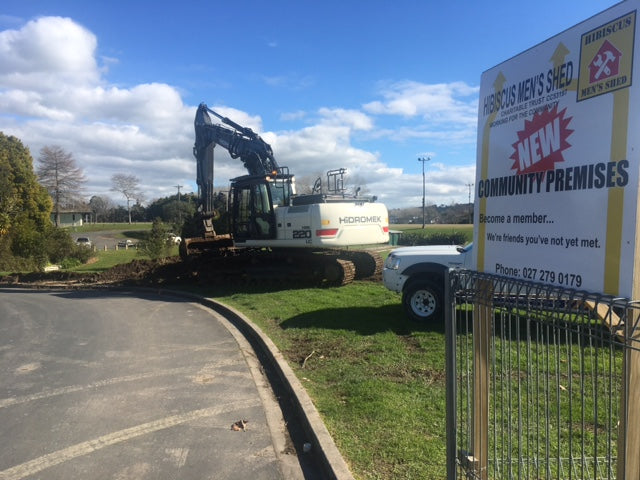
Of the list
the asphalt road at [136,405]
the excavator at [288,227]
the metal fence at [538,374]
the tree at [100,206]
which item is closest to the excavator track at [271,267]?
the excavator at [288,227]

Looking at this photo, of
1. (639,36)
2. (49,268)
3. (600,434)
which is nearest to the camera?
(639,36)

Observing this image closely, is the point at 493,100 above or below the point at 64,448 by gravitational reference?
above

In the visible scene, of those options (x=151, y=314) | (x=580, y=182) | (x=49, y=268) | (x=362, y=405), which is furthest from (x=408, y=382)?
(x=49, y=268)

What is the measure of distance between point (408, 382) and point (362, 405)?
0.87 meters

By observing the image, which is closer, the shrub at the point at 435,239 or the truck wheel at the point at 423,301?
A: the truck wheel at the point at 423,301

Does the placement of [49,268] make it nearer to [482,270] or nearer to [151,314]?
[151,314]

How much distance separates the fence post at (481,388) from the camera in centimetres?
289

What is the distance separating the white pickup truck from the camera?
28.3ft

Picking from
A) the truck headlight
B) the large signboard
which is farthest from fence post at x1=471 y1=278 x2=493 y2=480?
the truck headlight

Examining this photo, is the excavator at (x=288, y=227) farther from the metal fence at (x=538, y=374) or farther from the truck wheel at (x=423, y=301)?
the metal fence at (x=538, y=374)

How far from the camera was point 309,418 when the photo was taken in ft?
15.8

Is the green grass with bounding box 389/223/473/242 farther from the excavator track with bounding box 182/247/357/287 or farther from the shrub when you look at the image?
the excavator track with bounding box 182/247/357/287

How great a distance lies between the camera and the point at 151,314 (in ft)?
39.0

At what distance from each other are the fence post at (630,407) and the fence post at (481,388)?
897 millimetres
